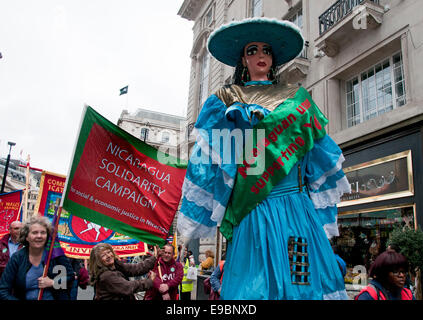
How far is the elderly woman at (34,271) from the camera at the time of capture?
3314 millimetres

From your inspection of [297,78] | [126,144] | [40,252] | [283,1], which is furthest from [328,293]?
[283,1]

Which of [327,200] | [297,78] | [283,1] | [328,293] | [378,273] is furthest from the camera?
[283,1]

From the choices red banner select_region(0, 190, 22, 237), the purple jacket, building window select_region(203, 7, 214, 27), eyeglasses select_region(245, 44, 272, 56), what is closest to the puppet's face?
eyeglasses select_region(245, 44, 272, 56)

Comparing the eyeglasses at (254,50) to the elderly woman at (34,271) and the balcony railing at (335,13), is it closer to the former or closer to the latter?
the elderly woman at (34,271)

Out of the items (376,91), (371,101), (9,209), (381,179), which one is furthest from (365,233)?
(9,209)

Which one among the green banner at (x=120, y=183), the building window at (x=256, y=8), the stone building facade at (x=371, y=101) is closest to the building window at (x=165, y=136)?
the building window at (x=256, y=8)

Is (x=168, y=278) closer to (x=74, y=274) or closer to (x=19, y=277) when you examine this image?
(x=74, y=274)

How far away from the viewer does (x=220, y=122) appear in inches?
93.8

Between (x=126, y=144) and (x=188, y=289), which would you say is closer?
(x=126, y=144)

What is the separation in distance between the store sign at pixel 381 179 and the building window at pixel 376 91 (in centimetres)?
134

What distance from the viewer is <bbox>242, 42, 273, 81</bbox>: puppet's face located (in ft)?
8.84

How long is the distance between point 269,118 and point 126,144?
1.94 meters

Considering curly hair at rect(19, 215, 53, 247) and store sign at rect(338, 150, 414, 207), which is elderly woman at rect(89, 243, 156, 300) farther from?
store sign at rect(338, 150, 414, 207)

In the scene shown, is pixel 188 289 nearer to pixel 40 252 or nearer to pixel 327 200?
pixel 40 252
